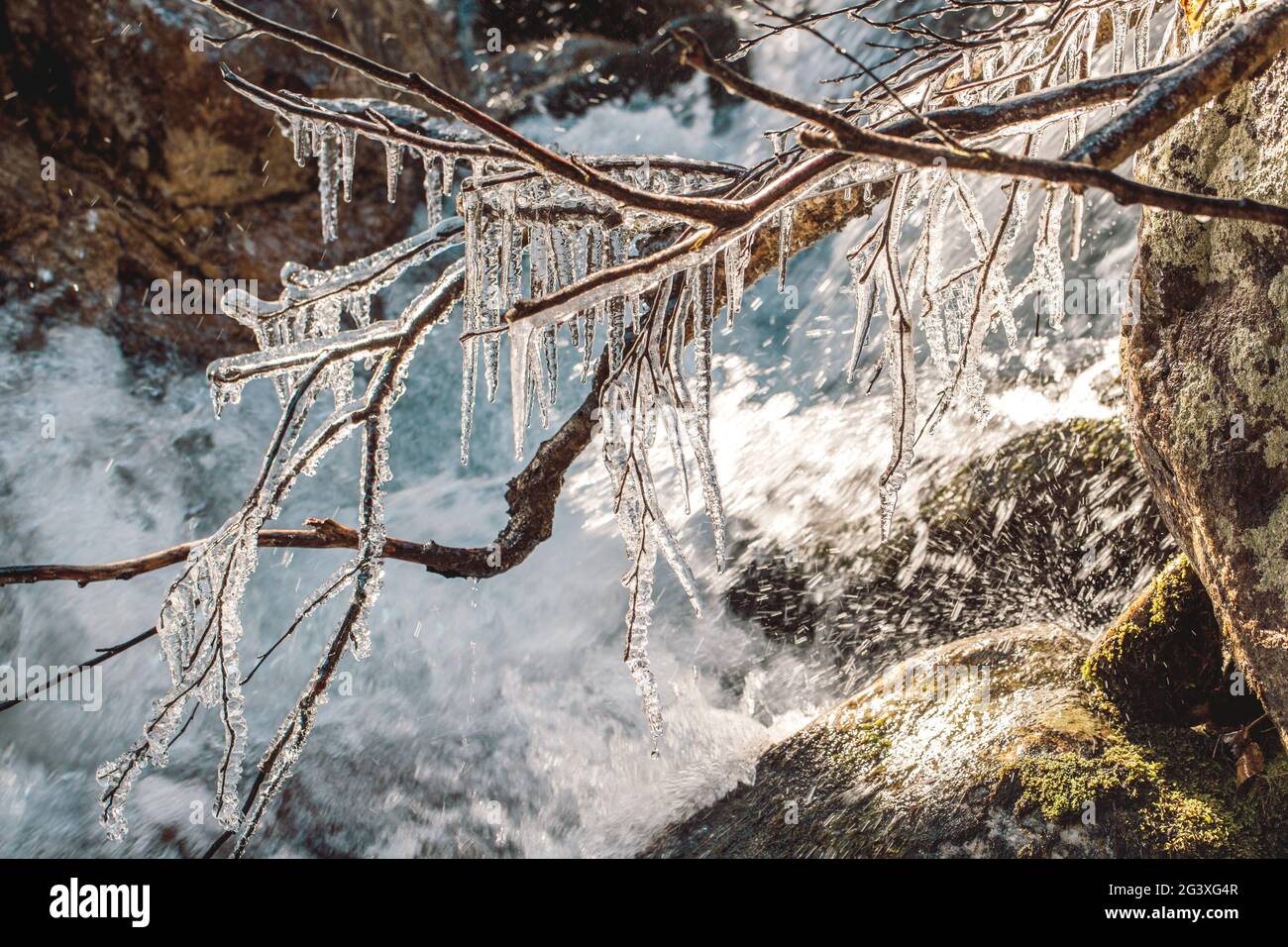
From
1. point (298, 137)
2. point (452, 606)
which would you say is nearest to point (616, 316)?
point (298, 137)

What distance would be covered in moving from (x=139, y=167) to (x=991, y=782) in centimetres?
686

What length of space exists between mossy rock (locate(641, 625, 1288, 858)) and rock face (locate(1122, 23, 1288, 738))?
16.2 inches

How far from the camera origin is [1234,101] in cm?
168

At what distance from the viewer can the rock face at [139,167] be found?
5.54 metres

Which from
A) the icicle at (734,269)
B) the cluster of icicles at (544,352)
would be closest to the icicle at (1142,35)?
the cluster of icicles at (544,352)

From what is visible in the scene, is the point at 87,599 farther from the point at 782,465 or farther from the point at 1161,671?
the point at 1161,671

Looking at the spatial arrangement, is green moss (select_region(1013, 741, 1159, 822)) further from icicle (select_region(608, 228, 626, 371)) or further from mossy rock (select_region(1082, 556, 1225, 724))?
icicle (select_region(608, 228, 626, 371))

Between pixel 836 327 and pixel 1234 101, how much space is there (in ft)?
13.6

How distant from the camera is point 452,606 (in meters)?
4.96

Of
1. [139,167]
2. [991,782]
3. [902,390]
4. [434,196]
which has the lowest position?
[991,782]

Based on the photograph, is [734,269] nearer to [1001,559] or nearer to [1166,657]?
[1166,657]

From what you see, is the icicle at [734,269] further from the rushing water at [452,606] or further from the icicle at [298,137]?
the rushing water at [452,606]

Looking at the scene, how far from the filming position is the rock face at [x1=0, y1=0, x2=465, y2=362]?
5535 millimetres
